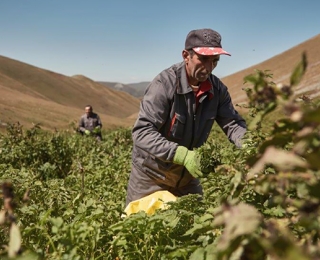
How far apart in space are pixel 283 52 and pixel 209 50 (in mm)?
68591

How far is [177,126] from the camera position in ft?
12.3

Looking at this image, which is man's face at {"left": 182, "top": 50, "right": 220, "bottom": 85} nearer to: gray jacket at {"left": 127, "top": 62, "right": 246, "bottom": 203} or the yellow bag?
gray jacket at {"left": 127, "top": 62, "right": 246, "bottom": 203}

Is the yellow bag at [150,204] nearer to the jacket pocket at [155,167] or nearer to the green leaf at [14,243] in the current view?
the jacket pocket at [155,167]

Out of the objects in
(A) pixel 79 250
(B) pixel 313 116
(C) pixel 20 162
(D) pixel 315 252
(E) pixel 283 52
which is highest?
(E) pixel 283 52

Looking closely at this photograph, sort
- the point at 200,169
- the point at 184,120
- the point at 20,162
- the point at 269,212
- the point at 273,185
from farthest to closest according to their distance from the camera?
the point at 20,162, the point at 184,120, the point at 200,169, the point at 269,212, the point at 273,185

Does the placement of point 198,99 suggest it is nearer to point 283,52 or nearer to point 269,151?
point 269,151

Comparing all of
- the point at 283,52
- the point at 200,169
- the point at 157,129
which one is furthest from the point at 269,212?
the point at 283,52

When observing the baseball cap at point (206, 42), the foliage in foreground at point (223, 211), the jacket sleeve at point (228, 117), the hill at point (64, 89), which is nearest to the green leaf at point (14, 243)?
the foliage in foreground at point (223, 211)

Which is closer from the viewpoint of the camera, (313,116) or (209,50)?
(313,116)

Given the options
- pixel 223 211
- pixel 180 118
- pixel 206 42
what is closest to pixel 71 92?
pixel 180 118

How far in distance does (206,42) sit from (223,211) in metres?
2.73

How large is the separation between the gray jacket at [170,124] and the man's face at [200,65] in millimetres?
95

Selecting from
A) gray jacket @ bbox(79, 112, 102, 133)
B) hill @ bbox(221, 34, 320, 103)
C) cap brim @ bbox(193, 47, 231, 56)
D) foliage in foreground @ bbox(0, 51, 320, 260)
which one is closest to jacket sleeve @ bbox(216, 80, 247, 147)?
cap brim @ bbox(193, 47, 231, 56)

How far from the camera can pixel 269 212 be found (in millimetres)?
2061
